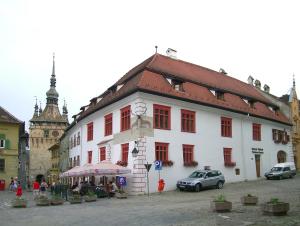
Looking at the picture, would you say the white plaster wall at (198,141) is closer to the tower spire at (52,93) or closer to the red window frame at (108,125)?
the red window frame at (108,125)

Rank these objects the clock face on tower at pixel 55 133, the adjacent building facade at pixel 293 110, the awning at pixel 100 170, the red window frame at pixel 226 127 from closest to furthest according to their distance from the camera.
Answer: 1. the awning at pixel 100 170
2. the red window frame at pixel 226 127
3. the adjacent building facade at pixel 293 110
4. the clock face on tower at pixel 55 133

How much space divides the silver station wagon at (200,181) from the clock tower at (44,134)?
68.4m

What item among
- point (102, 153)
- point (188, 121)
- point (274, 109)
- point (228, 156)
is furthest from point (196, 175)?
point (274, 109)

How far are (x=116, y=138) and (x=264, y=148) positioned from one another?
17044 millimetres

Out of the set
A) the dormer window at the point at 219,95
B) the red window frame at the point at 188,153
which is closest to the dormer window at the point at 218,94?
the dormer window at the point at 219,95

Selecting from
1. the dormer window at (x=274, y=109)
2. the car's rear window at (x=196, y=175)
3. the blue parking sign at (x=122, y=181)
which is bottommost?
the blue parking sign at (x=122, y=181)

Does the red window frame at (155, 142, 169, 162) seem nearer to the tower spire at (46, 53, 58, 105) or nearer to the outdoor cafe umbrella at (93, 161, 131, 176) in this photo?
the outdoor cafe umbrella at (93, 161, 131, 176)

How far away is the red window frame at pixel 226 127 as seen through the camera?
38.6m

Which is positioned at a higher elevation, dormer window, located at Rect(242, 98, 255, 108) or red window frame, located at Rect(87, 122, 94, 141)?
dormer window, located at Rect(242, 98, 255, 108)

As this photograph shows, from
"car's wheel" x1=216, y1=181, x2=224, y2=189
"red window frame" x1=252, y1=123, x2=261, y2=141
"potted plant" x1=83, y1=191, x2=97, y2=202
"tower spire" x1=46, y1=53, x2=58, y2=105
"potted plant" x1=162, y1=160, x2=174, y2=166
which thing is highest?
"tower spire" x1=46, y1=53, x2=58, y2=105

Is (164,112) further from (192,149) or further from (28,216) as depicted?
(28,216)

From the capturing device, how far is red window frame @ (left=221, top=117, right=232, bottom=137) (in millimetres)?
38625

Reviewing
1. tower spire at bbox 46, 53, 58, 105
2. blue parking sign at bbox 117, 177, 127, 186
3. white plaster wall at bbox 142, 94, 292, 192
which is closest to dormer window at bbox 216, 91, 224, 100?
white plaster wall at bbox 142, 94, 292, 192

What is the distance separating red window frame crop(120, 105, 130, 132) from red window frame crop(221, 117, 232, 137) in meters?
9.81
